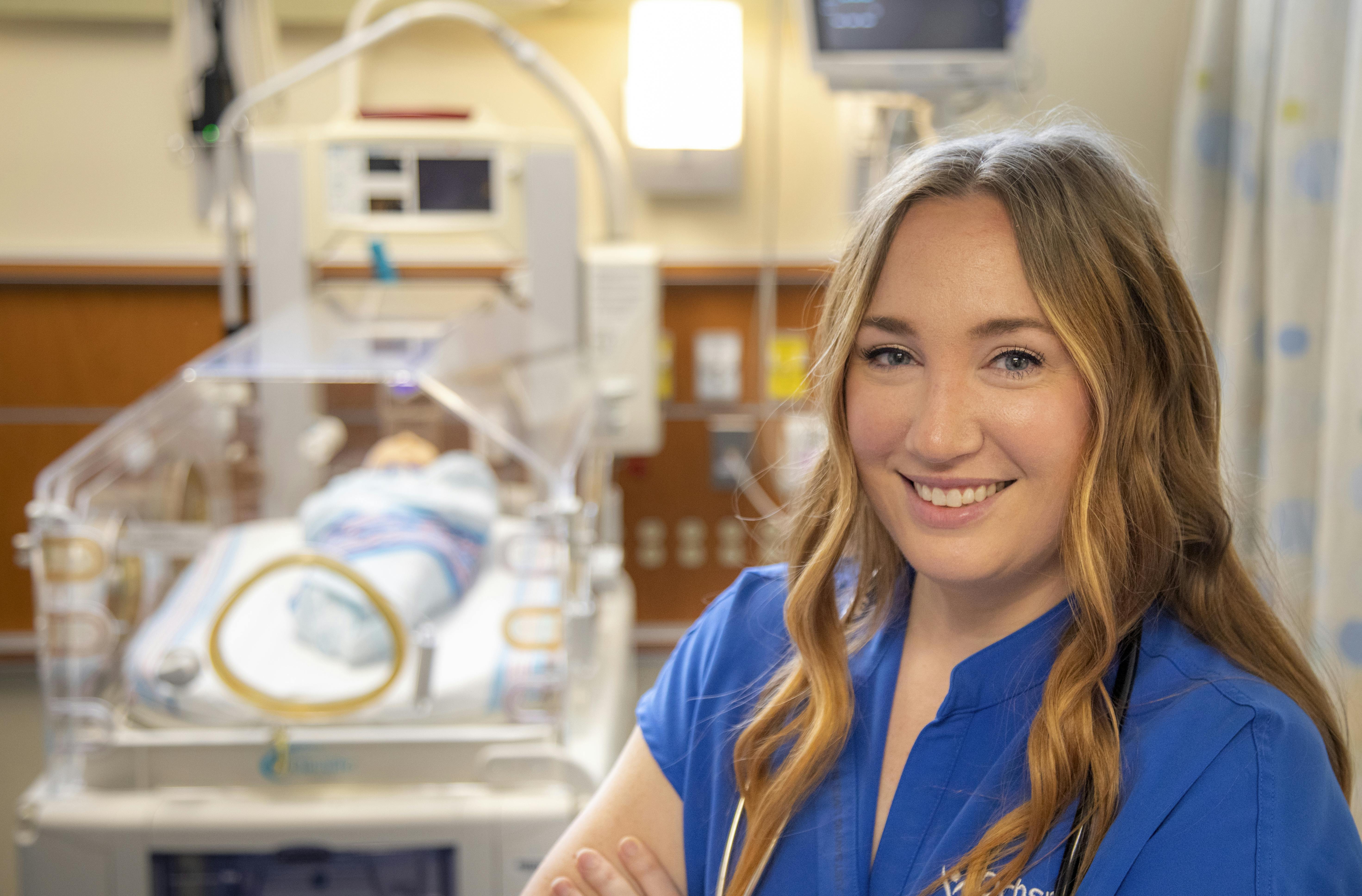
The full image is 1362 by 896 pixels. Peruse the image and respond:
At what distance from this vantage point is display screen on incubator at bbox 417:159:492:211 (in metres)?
2.12

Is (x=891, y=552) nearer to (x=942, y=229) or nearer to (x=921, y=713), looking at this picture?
(x=921, y=713)

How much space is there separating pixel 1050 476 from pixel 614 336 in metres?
1.56

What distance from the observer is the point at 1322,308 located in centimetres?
165

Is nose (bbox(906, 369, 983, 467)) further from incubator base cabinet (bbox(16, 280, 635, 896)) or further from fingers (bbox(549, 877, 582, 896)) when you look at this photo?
incubator base cabinet (bbox(16, 280, 635, 896))

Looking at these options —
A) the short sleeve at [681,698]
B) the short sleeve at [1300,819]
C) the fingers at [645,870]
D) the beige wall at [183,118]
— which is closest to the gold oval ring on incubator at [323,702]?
the short sleeve at [681,698]

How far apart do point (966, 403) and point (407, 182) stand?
4.78 ft

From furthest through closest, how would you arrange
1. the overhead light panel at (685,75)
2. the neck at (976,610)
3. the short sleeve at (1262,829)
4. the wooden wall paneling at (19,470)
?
the wooden wall paneling at (19,470) → the overhead light panel at (685,75) → the neck at (976,610) → the short sleeve at (1262,829)

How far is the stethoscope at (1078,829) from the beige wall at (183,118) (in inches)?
73.2

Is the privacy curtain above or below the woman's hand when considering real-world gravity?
above

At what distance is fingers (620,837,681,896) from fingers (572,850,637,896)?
12mm

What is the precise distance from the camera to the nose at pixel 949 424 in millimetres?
924

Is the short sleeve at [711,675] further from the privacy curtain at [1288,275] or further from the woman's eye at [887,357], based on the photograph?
the privacy curtain at [1288,275]

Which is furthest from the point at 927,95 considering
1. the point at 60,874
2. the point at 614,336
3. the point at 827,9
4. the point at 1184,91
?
the point at 60,874

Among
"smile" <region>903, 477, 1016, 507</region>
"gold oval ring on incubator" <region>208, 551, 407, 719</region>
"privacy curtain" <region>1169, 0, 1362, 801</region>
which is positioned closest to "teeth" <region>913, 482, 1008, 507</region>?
"smile" <region>903, 477, 1016, 507</region>
